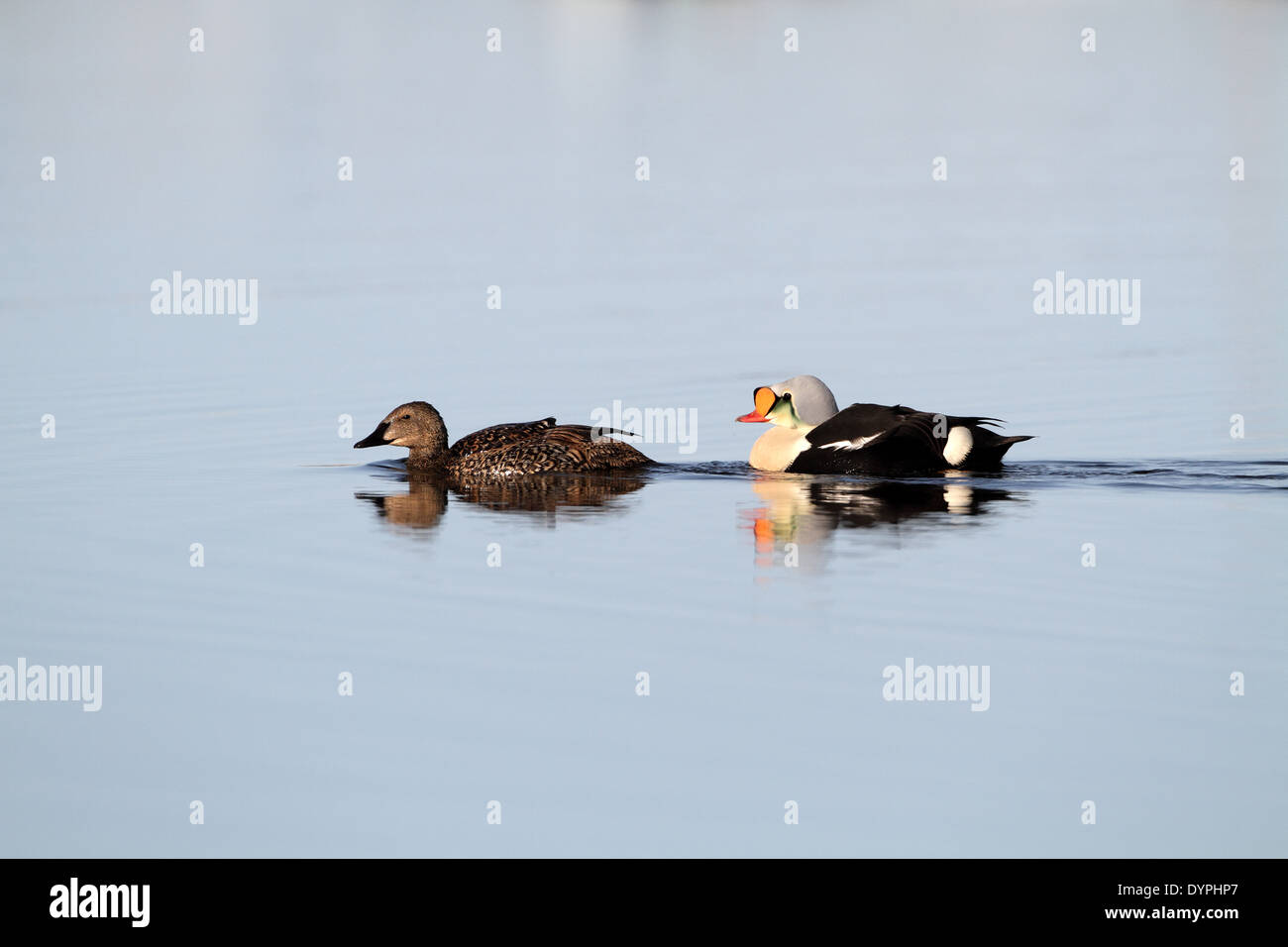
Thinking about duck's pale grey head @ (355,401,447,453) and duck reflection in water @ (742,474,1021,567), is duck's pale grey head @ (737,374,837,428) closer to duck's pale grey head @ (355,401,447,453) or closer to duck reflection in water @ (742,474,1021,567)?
duck reflection in water @ (742,474,1021,567)

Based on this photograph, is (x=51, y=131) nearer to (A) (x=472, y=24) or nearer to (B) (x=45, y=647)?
(A) (x=472, y=24)

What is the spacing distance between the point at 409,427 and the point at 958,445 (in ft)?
14.2

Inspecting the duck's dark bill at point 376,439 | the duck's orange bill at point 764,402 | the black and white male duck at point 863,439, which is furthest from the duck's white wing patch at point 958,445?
the duck's dark bill at point 376,439

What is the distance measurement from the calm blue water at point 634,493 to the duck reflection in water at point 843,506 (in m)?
0.06

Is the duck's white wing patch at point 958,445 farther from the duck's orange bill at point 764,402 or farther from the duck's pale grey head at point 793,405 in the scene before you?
the duck's orange bill at point 764,402

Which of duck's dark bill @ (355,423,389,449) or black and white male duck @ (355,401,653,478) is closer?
black and white male duck @ (355,401,653,478)

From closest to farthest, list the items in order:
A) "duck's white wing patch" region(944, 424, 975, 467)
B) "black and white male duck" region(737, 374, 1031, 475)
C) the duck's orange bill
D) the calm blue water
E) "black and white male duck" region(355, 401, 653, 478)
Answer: the calm blue water → "black and white male duck" region(737, 374, 1031, 475) → "duck's white wing patch" region(944, 424, 975, 467) → "black and white male duck" region(355, 401, 653, 478) → the duck's orange bill

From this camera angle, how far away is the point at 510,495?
565 inches

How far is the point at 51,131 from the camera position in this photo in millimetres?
36344

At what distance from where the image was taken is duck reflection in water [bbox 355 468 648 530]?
44.3 ft

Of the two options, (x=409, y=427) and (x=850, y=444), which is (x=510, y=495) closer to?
(x=409, y=427)

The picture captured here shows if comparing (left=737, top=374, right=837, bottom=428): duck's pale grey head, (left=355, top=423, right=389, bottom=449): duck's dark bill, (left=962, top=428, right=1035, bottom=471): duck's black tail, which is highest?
(left=737, top=374, right=837, bottom=428): duck's pale grey head

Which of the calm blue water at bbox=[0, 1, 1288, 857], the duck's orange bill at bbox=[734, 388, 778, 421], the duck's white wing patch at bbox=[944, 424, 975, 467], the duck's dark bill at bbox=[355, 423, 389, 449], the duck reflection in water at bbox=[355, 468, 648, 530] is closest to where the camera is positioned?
the calm blue water at bbox=[0, 1, 1288, 857]

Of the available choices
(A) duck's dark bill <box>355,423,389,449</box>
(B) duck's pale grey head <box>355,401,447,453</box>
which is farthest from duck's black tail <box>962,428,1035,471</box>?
(A) duck's dark bill <box>355,423,389,449</box>
